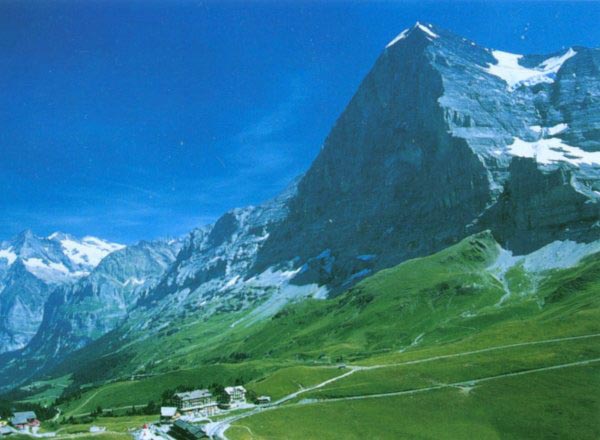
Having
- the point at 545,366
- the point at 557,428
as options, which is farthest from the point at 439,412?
the point at 545,366

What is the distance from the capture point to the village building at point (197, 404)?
14060 centimetres

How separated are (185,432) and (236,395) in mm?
39561

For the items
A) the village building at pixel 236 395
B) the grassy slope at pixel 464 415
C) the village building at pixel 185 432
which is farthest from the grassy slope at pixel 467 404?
the village building at pixel 236 395

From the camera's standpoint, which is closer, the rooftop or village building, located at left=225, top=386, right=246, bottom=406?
village building, located at left=225, top=386, right=246, bottom=406

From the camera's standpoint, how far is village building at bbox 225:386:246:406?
144 metres

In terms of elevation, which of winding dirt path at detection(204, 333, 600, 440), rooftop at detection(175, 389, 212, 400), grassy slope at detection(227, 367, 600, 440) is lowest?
grassy slope at detection(227, 367, 600, 440)

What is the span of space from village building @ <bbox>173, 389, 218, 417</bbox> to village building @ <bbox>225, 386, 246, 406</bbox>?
4710 mm

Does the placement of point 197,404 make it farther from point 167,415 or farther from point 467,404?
point 467,404

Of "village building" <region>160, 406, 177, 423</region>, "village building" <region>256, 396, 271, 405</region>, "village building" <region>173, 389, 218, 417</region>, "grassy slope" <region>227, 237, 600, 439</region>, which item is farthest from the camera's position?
"village building" <region>256, 396, 271, 405</region>

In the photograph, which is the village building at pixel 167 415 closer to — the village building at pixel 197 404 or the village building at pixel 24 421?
the village building at pixel 197 404

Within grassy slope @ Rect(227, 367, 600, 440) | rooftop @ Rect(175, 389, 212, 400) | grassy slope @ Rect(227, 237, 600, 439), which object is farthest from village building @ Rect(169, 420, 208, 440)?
rooftop @ Rect(175, 389, 212, 400)

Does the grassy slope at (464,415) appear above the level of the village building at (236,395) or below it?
below

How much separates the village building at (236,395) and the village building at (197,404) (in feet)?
15.5

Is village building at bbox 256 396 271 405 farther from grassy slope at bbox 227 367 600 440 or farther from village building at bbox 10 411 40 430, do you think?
village building at bbox 10 411 40 430
